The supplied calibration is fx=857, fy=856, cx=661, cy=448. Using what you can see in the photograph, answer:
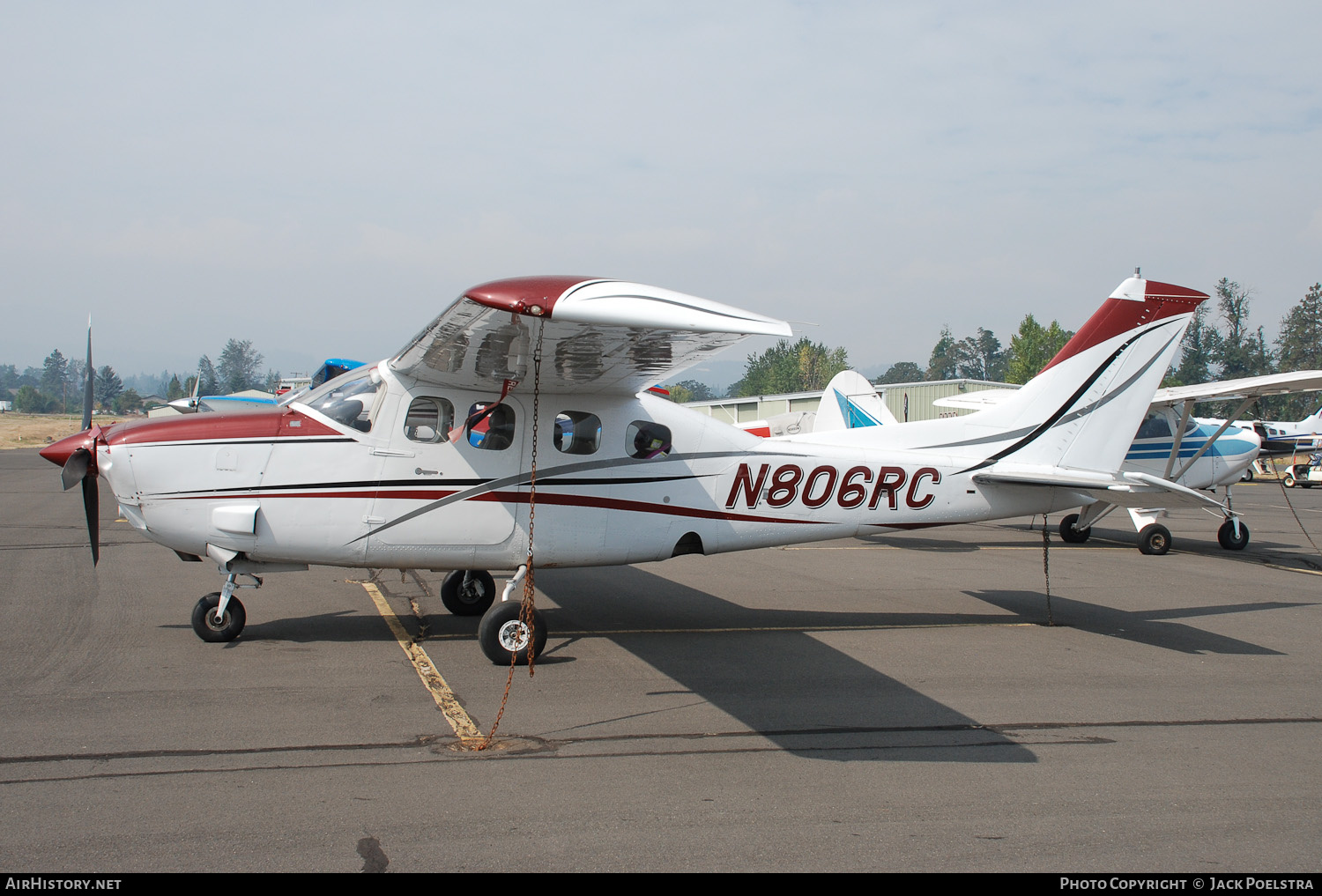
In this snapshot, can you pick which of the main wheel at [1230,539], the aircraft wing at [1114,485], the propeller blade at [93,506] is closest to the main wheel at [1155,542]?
the main wheel at [1230,539]

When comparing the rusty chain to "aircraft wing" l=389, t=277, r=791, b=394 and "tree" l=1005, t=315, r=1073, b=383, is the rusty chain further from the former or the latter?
"tree" l=1005, t=315, r=1073, b=383

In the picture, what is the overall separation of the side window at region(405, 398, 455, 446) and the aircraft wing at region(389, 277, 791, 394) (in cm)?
19

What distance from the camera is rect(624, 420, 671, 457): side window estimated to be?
24.1 ft

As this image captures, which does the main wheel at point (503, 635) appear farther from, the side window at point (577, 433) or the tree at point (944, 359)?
the tree at point (944, 359)

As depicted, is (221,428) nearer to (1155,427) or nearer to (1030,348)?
(1155,427)

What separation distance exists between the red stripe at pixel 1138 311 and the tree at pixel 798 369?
→ 107 m

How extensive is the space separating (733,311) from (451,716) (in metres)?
3.03

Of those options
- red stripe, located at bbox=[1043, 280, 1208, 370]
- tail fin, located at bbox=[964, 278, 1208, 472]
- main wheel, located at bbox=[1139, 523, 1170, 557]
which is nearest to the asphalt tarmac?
tail fin, located at bbox=[964, 278, 1208, 472]

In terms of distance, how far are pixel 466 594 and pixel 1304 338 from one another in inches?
4316

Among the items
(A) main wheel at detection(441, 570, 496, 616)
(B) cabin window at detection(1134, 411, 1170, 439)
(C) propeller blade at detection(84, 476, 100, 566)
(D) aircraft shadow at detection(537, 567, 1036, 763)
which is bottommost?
(D) aircraft shadow at detection(537, 567, 1036, 763)

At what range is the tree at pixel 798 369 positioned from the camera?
411 feet

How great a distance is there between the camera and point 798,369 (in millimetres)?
129500

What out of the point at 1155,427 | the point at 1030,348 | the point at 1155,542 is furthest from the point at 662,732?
the point at 1030,348

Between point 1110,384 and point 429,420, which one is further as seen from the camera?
point 1110,384
